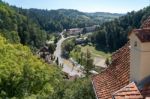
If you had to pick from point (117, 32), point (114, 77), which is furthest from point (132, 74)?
point (117, 32)

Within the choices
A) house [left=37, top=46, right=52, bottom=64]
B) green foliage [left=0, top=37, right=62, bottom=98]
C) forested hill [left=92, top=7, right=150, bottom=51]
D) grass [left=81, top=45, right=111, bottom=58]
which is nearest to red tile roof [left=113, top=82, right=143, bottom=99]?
green foliage [left=0, top=37, right=62, bottom=98]

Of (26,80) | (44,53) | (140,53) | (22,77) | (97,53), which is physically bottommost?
(97,53)

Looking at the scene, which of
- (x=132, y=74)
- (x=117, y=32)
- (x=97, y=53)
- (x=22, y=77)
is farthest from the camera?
(x=97, y=53)

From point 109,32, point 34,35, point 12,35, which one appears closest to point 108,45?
point 109,32

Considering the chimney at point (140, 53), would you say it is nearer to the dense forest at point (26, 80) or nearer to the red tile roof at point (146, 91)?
the red tile roof at point (146, 91)

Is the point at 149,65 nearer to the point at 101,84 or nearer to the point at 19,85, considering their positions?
the point at 101,84

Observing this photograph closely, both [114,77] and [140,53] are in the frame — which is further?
[114,77]

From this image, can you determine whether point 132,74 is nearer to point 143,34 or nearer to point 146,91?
point 143,34
